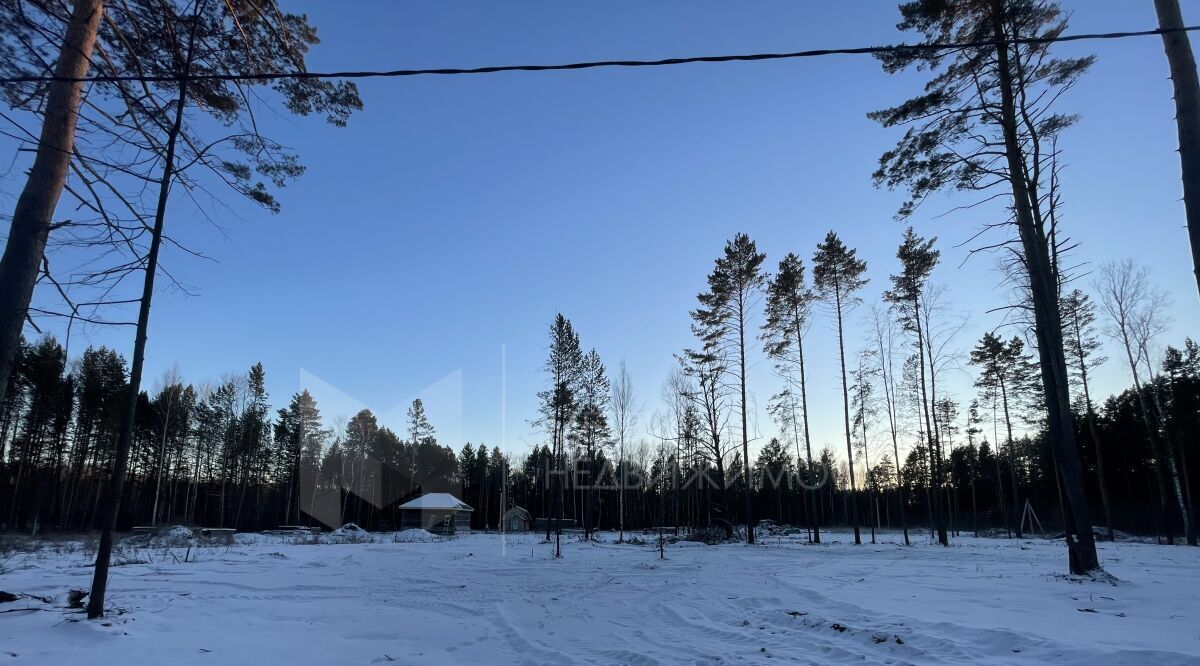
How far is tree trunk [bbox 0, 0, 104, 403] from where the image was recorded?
18.4ft

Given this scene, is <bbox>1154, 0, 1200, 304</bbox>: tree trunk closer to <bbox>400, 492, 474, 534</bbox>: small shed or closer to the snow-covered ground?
the snow-covered ground

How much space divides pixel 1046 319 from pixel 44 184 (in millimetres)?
14715

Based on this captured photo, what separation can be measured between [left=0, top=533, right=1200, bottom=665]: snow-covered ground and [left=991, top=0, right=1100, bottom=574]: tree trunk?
1136 millimetres

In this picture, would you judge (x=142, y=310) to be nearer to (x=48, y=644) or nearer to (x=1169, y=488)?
(x=48, y=644)

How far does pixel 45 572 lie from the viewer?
10.3 meters

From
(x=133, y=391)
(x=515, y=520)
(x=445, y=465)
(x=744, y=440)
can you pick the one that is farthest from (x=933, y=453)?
(x=445, y=465)

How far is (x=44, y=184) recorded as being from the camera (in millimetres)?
5926

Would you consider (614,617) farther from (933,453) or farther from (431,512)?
(431,512)

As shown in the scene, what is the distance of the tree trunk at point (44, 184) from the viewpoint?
561 cm

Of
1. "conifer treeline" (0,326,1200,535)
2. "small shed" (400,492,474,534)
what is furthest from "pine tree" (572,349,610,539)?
"small shed" (400,492,474,534)

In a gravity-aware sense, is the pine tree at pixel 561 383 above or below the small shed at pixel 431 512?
above

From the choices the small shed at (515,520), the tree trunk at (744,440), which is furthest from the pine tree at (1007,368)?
the small shed at (515,520)

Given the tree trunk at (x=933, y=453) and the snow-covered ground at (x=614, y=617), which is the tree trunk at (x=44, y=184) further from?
the tree trunk at (x=933, y=453)

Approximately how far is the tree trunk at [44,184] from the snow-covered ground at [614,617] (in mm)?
3004
